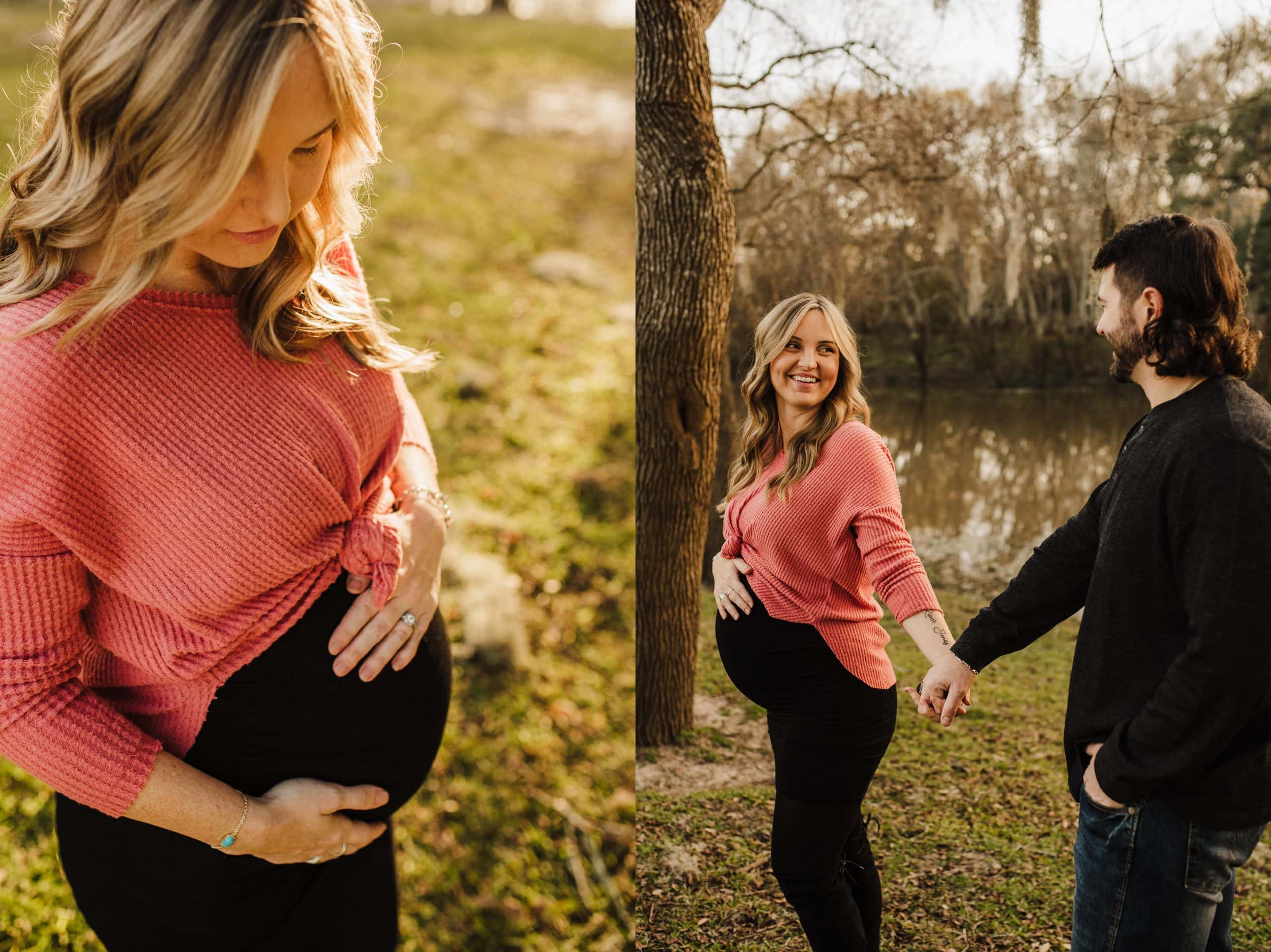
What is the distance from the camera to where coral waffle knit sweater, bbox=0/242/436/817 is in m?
1.16

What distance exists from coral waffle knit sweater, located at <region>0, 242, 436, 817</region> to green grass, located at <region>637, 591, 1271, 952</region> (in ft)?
2.71

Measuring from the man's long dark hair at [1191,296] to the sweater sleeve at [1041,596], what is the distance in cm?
23

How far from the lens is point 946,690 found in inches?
60.2

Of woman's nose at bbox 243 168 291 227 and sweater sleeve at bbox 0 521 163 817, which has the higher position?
woman's nose at bbox 243 168 291 227

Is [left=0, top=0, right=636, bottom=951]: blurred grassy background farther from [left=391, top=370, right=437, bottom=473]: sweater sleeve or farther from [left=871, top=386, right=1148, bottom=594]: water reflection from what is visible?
[left=871, top=386, right=1148, bottom=594]: water reflection

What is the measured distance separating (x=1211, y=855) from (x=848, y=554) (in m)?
0.65

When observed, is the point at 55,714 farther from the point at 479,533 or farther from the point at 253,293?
the point at 479,533

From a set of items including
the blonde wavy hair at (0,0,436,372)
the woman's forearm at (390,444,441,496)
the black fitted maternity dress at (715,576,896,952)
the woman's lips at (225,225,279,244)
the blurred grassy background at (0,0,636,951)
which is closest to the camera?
the blonde wavy hair at (0,0,436,372)

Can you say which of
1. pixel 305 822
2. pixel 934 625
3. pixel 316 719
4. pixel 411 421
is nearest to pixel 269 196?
pixel 411 421

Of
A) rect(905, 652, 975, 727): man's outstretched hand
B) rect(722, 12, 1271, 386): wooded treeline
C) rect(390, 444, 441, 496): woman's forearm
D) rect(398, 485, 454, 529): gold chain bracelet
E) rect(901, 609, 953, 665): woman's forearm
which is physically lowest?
rect(905, 652, 975, 727): man's outstretched hand

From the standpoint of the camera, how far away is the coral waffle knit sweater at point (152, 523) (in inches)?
45.7

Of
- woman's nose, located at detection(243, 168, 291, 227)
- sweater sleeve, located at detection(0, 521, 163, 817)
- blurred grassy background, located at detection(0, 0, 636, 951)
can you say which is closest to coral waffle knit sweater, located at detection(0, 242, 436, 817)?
sweater sleeve, located at detection(0, 521, 163, 817)

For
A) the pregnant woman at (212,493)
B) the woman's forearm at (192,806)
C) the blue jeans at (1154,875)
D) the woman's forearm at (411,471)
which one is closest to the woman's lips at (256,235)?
the pregnant woman at (212,493)

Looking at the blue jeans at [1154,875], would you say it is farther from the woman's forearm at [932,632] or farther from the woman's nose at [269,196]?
the woman's nose at [269,196]
